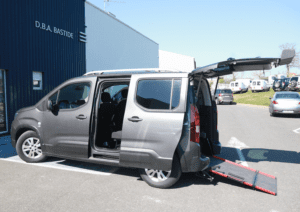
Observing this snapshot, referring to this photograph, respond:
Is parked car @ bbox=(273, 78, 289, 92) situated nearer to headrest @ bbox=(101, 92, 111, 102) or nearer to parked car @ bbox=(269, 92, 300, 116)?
parked car @ bbox=(269, 92, 300, 116)

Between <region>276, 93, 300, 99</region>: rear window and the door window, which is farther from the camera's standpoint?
<region>276, 93, 300, 99</region>: rear window

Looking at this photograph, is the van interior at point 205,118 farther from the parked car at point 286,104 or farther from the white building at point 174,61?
the white building at point 174,61

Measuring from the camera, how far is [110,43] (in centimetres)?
1767

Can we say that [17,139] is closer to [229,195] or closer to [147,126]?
[147,126]

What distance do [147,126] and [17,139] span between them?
3.24 meters

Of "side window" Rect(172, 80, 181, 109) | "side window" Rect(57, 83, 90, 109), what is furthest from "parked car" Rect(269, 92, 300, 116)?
"side window" Rect(57, 83, 90, 109)

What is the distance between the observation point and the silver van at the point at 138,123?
3.83m

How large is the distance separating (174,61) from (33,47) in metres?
30.1

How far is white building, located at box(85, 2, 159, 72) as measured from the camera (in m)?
14.8

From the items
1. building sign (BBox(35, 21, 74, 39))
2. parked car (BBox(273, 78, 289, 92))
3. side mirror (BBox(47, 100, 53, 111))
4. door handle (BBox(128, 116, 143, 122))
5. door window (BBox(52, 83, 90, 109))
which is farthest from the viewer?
parked car (BBox(273, 78, 289, 92))

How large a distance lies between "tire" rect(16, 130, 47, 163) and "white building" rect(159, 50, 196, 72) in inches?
1175

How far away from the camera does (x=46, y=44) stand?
1091 centimetres

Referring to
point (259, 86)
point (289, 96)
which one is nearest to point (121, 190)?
point (289, 96)

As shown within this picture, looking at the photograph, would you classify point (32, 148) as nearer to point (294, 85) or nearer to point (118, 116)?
point (118, 116)
